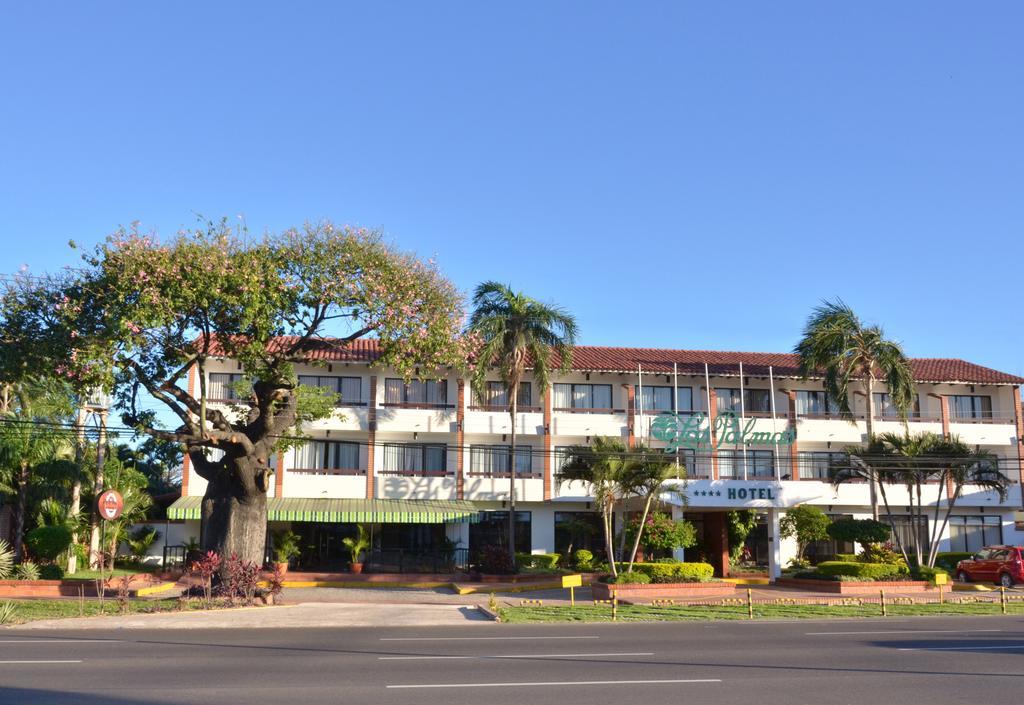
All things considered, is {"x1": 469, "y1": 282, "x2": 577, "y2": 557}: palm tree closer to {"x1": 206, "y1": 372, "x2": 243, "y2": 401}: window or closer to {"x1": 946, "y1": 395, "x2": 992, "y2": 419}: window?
{"x1": 206, "y1": 372, "x2": 243, "y2": 401}: window

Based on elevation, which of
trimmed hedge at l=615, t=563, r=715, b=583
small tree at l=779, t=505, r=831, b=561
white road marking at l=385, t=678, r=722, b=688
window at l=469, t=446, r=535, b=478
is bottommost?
white road marking at l=385, t=678, r=722, b=688

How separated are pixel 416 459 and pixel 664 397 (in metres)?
11.7

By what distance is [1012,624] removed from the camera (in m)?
21.2

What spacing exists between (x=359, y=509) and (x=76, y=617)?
55.3 ft

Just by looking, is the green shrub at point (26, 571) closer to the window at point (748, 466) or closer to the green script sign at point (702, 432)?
the green script sign at point (702, 432)

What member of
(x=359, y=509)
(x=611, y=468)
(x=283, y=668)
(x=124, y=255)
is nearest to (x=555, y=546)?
(x=359, y=509)

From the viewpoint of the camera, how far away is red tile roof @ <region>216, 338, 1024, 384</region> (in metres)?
42.5

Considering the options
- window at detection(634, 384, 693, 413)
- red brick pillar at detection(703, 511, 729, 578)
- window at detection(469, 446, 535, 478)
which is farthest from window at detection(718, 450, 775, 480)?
window at detection(469, 446, 535, 478)

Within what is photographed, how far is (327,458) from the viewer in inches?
1593

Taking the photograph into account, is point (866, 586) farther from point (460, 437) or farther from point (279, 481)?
point (279, 481)

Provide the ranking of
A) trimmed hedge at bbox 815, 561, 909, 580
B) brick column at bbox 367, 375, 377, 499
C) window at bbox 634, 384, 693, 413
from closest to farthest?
trimmed hedge at bbox 815, 561, 909, 580
brick column at bbox 367, 375, 377, 499
window at bbox 634, 384, 693, 413

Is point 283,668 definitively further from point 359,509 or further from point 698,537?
point 698,537

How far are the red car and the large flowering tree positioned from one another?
2207cm

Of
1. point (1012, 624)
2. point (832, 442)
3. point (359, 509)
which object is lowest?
point (1012, 624)
